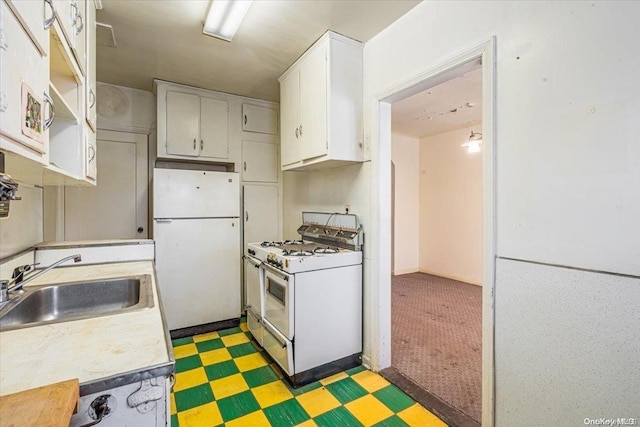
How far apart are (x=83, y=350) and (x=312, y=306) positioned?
1.45 metres

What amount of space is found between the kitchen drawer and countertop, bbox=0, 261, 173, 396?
1.16 metres

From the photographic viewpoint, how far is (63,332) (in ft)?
3.14

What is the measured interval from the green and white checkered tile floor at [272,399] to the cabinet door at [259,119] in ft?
8.29

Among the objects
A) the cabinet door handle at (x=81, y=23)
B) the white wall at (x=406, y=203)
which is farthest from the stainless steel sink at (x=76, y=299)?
the white wall at (x=406, y=203)

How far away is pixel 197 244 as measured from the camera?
2980 mm

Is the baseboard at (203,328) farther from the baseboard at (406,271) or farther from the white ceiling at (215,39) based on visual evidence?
the baseboard at (406,271)

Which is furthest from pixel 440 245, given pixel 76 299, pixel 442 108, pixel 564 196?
pixel 76 299

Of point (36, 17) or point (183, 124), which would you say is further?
point (183, 124)

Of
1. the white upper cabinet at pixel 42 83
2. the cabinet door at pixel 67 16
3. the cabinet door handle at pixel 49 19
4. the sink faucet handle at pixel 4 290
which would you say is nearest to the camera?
the white upper cabinet at pixel 42 83

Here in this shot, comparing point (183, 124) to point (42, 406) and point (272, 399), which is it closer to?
point (272, 399)

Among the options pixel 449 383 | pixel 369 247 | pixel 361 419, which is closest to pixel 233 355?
pixel 361 419

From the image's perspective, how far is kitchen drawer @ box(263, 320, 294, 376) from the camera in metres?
2.05

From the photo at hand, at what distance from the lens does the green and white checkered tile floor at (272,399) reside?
1.75 m

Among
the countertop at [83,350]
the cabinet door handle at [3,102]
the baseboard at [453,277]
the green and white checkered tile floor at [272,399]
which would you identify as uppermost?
the cabinet door handle at [3,102]
